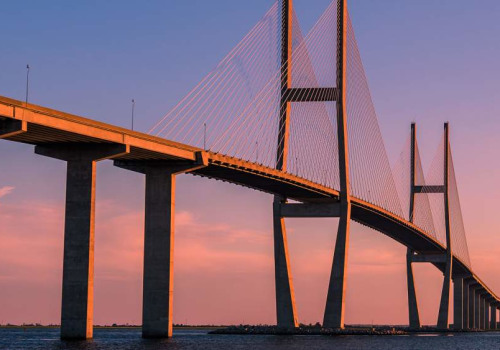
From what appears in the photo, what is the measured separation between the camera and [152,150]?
72312 millimetres

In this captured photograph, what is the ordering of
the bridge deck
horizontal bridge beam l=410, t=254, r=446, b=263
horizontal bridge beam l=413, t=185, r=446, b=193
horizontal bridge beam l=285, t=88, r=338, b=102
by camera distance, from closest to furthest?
the bridge deck < horizontal bridge beam l=285, t=88, r=338, b=102 < horizontal bridge beam l=410, t=254, r=446, b=263 < horizontal bridge beam l=413, t=185, r=446, b=193

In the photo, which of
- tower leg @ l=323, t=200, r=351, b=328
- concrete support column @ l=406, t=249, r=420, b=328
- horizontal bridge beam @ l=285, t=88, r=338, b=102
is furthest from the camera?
concrete support column @ l=406, t=249, r=420, b=328

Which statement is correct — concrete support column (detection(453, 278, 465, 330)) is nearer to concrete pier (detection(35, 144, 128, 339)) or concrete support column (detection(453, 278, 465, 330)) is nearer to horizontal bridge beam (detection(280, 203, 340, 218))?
horizontal bridge beam (detection(280, 203, 340, 218))

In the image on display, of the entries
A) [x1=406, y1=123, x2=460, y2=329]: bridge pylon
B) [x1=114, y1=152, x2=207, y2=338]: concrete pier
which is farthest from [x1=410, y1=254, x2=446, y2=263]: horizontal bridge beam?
[x1=114, y1=152, x2=207, y2=338]: concrete pier

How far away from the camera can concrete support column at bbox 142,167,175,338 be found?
74.8 meters

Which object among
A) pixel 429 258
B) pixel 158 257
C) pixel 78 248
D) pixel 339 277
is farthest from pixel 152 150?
pixel 429 258

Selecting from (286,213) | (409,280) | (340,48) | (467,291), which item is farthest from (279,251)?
(467,291)

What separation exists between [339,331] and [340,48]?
24.5 meters

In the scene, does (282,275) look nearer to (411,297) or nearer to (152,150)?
(152,150)

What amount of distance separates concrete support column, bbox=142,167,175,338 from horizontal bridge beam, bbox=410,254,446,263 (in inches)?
3002

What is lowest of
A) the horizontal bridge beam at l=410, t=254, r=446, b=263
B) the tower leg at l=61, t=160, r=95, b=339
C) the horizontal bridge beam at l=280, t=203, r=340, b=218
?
the tower leg at l=61, t=160, r=95, b=339

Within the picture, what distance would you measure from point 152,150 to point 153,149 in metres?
0.09

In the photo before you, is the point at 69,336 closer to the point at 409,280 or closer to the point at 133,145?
the point at 133,145

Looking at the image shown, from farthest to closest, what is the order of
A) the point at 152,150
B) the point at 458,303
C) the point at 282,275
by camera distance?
the point at 458,303
the point at 282,275
the point at 152,150
